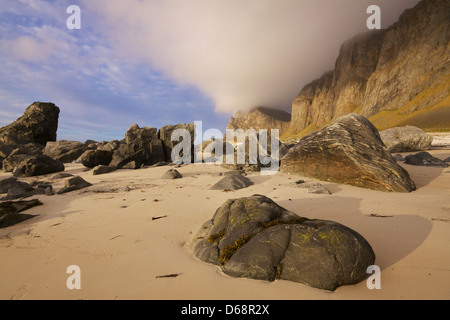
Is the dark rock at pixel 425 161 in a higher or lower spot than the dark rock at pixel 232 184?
higher

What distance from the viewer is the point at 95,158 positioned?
49.6ft

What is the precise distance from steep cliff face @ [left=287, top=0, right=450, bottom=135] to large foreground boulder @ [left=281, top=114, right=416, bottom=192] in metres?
48.6

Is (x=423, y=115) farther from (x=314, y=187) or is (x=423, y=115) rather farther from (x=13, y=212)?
(x=13, y=212)

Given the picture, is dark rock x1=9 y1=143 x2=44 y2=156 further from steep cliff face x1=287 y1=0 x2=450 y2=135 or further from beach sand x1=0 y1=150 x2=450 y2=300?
steep cliff face x1=287 y1=0 x2=450 y2=135

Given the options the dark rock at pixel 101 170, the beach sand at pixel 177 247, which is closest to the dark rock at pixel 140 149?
the dark rock at pixel 101 170

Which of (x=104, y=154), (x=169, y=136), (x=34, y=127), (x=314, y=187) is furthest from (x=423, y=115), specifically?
(x=34, y=127)

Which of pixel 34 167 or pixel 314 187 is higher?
pixel 34 167

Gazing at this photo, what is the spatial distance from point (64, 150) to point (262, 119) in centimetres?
12206

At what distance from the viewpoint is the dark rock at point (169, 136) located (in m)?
17.6

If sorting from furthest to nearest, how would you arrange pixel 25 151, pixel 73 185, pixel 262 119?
pixel 262 119 < pixel 25 151 < pixel 73 185

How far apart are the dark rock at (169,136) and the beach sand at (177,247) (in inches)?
450

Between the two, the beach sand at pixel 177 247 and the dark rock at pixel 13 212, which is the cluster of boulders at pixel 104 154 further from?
the beach sand at pixel 177 247

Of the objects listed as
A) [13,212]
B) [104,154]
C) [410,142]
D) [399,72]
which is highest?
[399,72]
